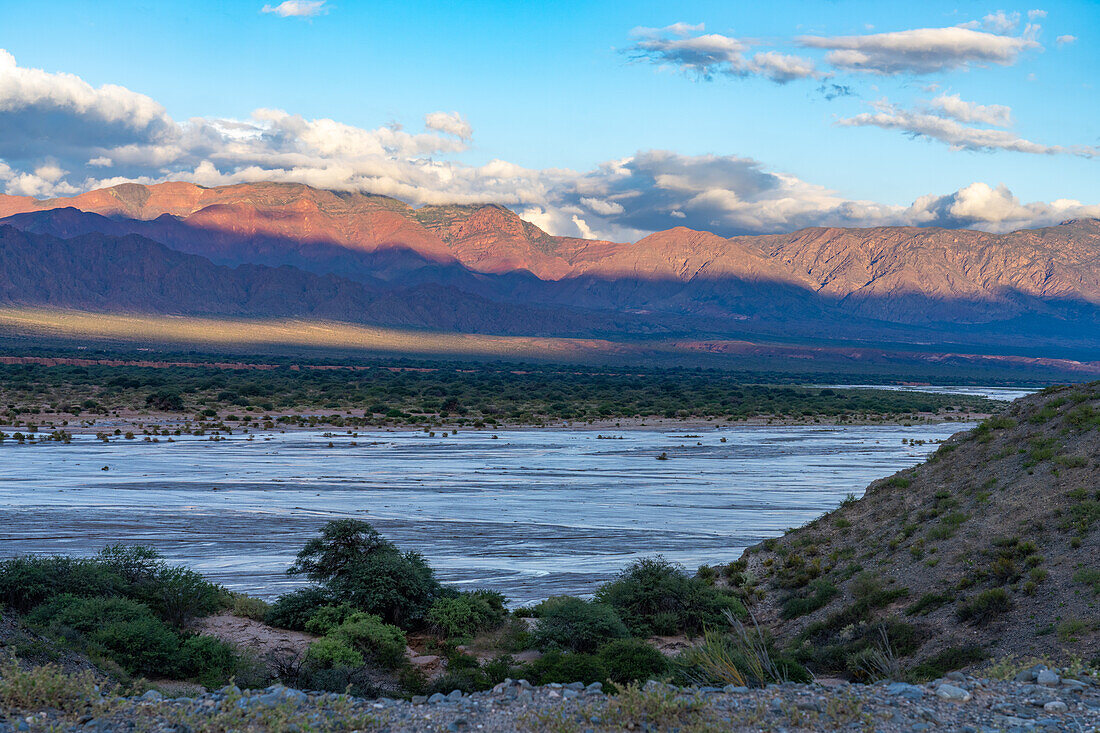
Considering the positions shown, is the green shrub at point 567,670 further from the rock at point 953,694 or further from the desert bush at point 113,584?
the desert bush at point 113,584

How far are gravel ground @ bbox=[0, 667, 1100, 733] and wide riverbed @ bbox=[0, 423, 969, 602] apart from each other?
9137mm

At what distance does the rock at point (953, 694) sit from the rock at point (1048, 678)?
3.01ft

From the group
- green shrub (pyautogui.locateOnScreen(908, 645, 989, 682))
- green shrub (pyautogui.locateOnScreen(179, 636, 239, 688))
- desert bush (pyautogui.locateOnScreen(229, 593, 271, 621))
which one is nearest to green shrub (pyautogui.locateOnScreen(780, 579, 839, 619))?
green shrub (pyautogui.locateOnScreen(908, 645, 989, 682))

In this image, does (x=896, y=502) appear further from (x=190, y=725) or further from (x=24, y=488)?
(x=24, y=488)

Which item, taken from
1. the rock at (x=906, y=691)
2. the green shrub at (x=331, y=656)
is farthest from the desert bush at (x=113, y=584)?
the rock at (x=906, y=691)

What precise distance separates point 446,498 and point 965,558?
17.7 meters

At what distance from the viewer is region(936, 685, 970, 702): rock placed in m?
8.30

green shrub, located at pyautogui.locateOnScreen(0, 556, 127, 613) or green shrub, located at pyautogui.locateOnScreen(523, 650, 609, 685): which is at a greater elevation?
green shrub, located at pyautogui.locateOnScreen(0, 556, 127, 613)

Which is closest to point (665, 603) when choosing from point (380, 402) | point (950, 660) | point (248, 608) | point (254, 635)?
point (950, 660)

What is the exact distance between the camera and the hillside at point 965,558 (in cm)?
1260

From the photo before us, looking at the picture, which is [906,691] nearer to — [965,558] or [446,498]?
[965,558]

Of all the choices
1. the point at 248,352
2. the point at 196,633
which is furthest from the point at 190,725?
the point at 248,352

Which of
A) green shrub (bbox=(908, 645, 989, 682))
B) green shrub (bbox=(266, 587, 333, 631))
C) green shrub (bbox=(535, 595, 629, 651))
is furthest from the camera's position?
green shrub (bbox=(266, 587, 333, 631))

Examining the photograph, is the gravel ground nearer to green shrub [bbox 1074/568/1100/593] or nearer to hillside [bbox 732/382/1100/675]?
hillside [bbox 732/382/1100/675]
